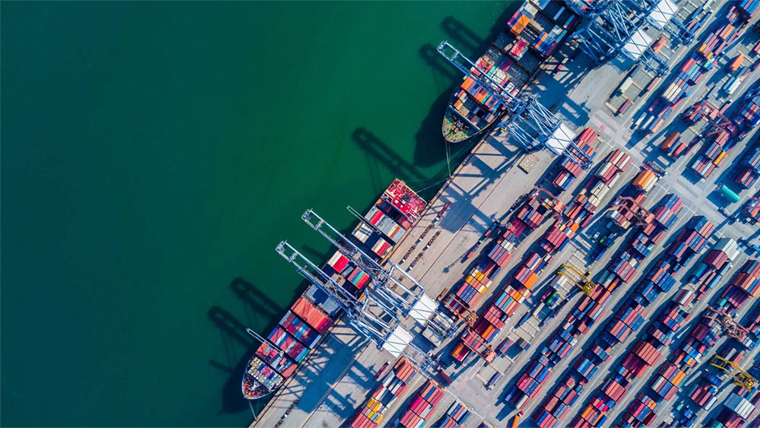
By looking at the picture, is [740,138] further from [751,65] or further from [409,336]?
[409,336]

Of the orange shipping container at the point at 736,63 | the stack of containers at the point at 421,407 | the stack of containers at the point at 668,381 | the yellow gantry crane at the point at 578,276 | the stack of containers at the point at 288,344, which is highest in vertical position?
the orange shipping container at the point at 736,63

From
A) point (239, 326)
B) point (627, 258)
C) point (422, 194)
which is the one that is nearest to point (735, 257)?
point (627, 258)

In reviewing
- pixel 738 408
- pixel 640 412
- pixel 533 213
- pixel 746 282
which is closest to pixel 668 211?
pixel 746 282

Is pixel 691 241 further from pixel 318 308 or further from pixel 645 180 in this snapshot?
pixel 318 308

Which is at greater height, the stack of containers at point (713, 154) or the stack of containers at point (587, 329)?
the stack of containers at point (713, 154)

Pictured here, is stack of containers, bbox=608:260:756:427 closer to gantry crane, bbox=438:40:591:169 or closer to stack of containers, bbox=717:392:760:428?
stack of containers, bbox=717:392:760:428

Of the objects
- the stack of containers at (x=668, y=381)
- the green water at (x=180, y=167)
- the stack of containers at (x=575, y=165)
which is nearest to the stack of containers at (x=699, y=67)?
the stack of containers at (x=575, y=165)

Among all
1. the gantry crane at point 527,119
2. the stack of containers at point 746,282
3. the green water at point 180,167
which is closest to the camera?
the gantry crane at point 527,119

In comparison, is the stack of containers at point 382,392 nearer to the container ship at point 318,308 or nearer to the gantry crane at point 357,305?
the gantry crane at point 357,305
